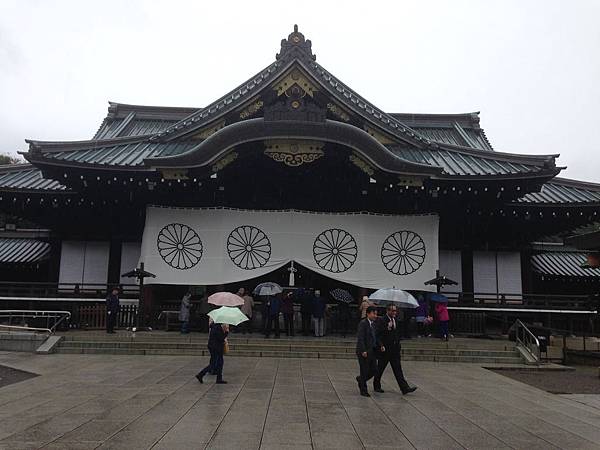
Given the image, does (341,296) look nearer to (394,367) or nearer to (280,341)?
(280,341)

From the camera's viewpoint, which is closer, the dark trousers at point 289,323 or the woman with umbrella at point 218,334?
the woman with umbrella at point 218,334

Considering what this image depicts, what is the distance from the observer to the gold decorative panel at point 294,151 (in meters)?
16.0

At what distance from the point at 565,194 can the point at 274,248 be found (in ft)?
35.6

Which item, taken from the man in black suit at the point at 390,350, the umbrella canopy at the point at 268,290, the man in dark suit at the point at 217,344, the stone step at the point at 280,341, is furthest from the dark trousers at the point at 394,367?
the umbrella canopy at the point at 268,290

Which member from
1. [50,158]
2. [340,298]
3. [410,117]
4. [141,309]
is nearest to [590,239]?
[340,298]

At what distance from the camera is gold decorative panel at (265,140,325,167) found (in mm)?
15953

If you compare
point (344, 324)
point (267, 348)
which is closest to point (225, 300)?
point (267, 348)

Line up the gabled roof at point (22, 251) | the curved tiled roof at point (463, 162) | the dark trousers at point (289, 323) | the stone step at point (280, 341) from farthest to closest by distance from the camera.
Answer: the gabled roof at point (22, 251) < the curved tiled roof at point (463, 162) < the dark trousers at point (289, 323) < the stone step at point (280, 341)

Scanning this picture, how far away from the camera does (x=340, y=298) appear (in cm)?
1630

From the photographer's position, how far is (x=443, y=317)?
15.4 meters

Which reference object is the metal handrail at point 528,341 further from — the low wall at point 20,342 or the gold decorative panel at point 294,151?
the low wall at point 20,342

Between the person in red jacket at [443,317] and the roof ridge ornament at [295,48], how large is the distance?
9247 millimetres

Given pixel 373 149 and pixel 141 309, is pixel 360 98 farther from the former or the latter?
pixel 141 309

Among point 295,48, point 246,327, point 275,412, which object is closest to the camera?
point 275,412
